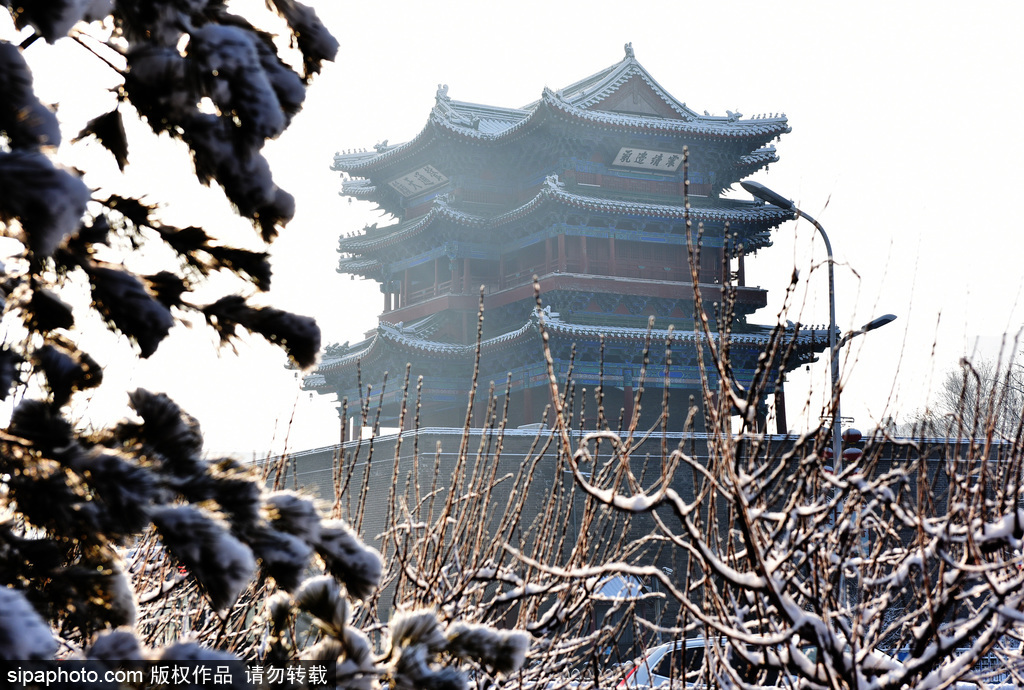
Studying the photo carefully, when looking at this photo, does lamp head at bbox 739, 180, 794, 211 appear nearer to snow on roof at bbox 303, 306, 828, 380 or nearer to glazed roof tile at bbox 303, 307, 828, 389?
glazed roof tile at bbox 303, 307, 828, 389

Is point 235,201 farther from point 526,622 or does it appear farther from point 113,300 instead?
point 526,622

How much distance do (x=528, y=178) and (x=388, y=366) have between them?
619 centimetres

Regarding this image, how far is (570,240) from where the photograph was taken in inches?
878

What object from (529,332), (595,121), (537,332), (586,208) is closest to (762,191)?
(537,332)

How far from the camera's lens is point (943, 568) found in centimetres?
246

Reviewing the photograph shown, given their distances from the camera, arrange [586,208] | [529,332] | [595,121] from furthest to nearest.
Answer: [586,208] → [595,121] → [529,332]

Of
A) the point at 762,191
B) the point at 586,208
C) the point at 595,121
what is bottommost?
the point at 762,191

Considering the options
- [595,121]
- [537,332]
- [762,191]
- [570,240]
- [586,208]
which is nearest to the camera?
[762,191]

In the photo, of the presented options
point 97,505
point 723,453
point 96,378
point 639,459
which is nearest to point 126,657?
point 97,505

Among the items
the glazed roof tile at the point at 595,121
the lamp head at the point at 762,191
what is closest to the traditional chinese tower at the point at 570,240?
the glazed roof tile at the point at 595,121

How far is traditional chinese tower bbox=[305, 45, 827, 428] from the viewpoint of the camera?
69.8 ft

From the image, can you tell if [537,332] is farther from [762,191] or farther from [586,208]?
[762,191]

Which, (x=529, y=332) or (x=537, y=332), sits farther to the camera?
(x=529, y=332)

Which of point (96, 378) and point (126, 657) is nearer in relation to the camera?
point (126, 657)
